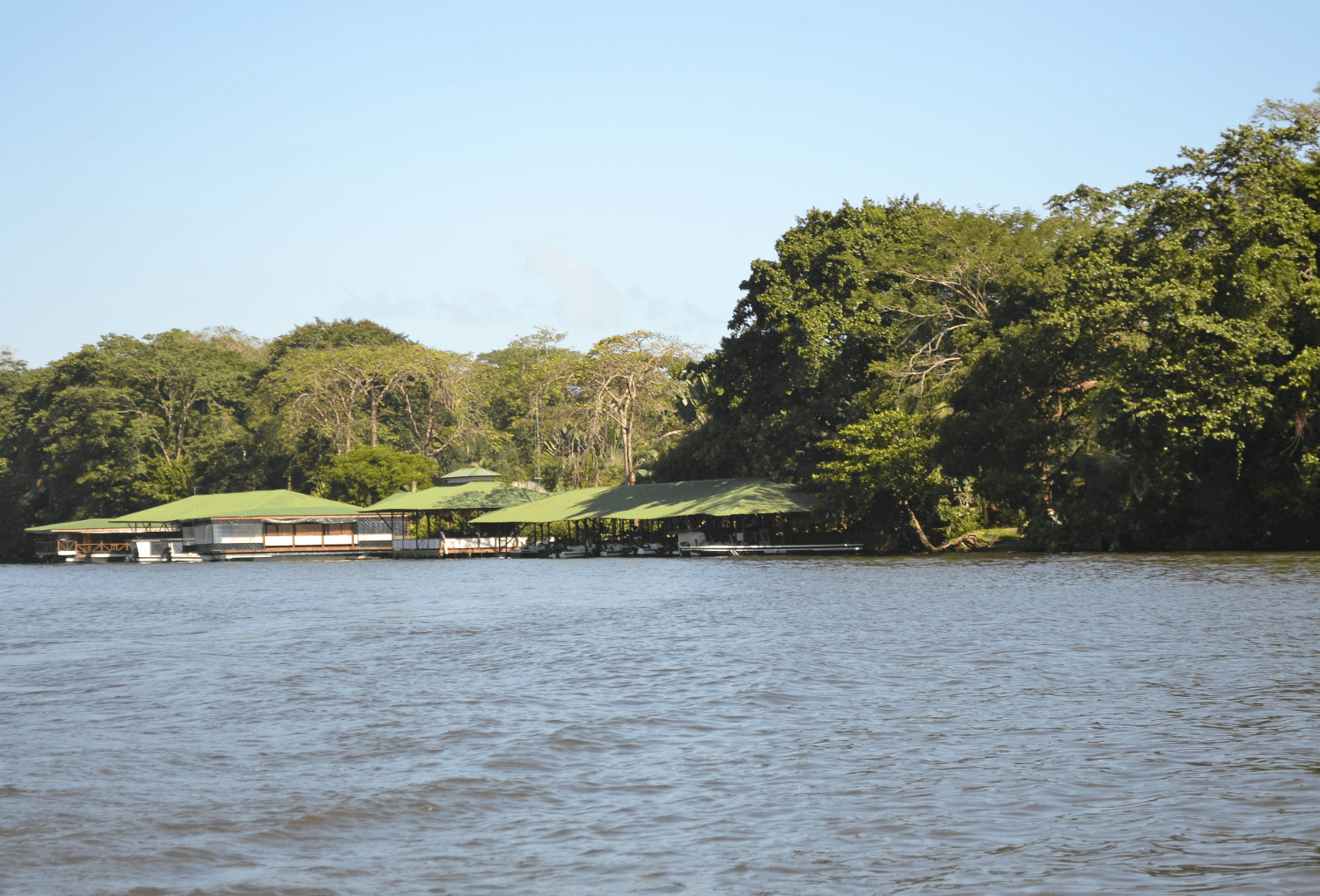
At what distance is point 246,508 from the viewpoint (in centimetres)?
5956

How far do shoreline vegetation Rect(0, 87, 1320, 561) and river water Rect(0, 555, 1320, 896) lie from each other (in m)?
13.6

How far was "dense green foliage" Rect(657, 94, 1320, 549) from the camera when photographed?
3036cm

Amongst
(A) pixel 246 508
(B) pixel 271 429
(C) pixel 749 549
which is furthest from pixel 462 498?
(B) pixel 271 429

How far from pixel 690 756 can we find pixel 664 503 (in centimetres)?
3886

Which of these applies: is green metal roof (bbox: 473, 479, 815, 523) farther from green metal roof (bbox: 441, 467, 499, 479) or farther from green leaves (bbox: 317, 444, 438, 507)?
green leaves (bbox: 317, 444, 438, 507)

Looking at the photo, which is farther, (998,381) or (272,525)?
(272,525)

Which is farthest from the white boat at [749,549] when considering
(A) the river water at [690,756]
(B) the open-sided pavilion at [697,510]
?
(A) the river water at [690,756]

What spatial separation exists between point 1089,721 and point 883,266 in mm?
33997

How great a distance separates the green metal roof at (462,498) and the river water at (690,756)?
117 ft

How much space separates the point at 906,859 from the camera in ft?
20.2

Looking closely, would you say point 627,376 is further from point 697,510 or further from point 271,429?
point 271,429

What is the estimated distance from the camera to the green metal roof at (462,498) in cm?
5550

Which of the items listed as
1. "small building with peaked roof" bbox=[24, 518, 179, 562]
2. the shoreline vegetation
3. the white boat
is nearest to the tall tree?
the shoreline vegetation

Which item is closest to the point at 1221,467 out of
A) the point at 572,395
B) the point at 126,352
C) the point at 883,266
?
the point at 883,266
